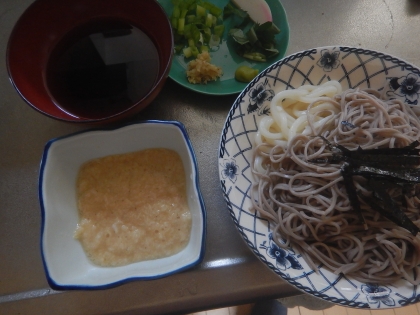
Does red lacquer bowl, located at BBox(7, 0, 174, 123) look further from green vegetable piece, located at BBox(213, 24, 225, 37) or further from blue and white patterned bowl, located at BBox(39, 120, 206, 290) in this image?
green vegetable piece, located at BBox(213, 24, 225, 37)

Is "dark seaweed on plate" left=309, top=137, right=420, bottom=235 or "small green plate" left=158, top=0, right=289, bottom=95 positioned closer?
"dark seaweed on plate" left=309, top=137, right=420, bottom=235

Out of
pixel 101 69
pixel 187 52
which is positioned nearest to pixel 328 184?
pixel 187 52

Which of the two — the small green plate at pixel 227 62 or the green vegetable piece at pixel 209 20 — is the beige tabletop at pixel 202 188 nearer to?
the small green plate at pixel 227 62

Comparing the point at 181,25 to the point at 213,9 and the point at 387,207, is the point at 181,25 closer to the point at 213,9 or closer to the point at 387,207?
the point at 213,9

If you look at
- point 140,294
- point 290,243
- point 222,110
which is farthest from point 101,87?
point 290,243

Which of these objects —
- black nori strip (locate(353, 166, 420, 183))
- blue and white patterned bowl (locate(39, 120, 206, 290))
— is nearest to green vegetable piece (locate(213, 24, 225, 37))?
blue and white patterned bowl (locate(39, 120, 206, 290))

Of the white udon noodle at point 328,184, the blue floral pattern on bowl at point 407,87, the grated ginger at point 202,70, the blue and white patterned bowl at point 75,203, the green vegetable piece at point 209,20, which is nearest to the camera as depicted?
the blue and white patterned bowl at point 75,203

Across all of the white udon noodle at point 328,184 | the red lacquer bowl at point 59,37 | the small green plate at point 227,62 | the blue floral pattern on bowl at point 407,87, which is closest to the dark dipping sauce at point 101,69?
the red lacquer bowl at point 59,37
